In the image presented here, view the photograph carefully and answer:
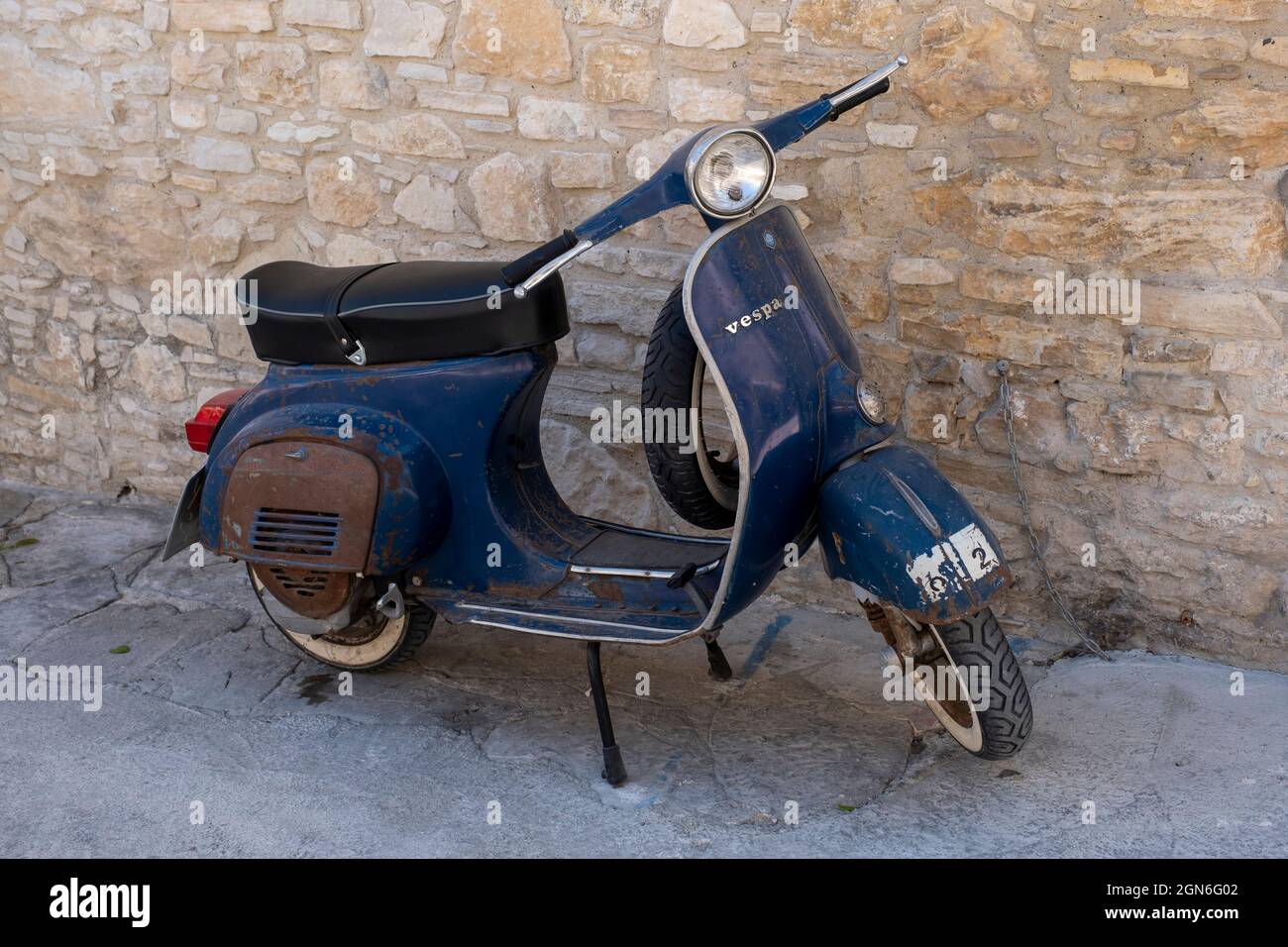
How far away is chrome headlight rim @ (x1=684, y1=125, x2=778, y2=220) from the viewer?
9.14 feet

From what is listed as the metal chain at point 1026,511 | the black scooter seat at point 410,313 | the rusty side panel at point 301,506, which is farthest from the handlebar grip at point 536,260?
the metal chain at point 1026,511

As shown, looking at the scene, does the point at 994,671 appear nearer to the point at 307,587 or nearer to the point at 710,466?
the point at 710,466

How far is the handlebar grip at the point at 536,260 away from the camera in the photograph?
299 cm

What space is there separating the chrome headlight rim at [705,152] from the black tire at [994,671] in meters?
0.98

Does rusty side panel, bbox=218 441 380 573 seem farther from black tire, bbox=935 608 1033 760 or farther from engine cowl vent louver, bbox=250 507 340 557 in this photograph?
black tire, bbox=935 608 1033 760

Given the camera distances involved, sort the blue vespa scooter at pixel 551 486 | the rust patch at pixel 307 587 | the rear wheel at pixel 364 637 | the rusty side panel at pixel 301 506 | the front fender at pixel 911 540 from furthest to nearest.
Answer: the rear wheel at pixel 364 637
the rust patch at pixel 307 587
the rusty side panel at pixel 301 506
the blue vespa scooter at pixel 551 486
the front fender at pixel 911 540

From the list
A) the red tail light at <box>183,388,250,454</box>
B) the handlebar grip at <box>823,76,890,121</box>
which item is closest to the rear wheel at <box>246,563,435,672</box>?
the red tail light at <box>183,388,250,454</box>

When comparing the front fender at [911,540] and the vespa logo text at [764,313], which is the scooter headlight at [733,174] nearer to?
the vespa logo text at [764,313]

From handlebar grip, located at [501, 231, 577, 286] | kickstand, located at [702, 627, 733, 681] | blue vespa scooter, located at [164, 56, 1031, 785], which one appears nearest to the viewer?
blue vespa scooter, located at [164, 56, 1031, 785]

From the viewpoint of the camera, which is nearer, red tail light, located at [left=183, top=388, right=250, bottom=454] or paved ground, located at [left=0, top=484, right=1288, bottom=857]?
paved ground, located at [left=0, top=484, right=1288, bottom=857]

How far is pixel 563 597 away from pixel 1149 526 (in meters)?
1.54

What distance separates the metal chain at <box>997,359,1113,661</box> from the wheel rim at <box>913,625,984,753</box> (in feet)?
2.42

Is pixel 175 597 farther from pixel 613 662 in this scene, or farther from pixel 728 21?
pixel 728 21

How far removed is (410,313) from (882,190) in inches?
52.4
